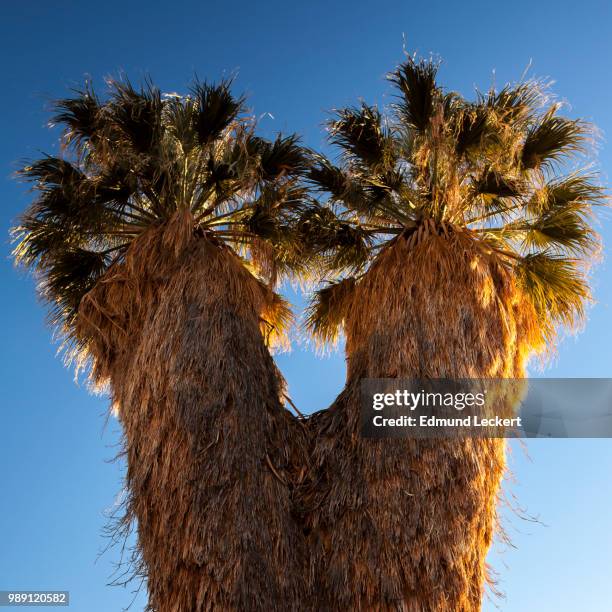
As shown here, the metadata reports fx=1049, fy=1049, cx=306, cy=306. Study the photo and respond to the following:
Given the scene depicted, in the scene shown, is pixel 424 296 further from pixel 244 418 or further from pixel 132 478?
pixel 132 478

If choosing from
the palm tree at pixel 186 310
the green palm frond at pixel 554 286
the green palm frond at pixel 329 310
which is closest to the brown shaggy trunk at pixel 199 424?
the palm tree at pixel 186 310

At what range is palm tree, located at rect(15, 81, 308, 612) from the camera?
12.8 meters

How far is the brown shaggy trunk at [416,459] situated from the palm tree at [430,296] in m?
0.02

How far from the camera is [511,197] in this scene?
47.7ft

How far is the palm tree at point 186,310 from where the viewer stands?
1278 cm

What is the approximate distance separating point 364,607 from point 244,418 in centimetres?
278

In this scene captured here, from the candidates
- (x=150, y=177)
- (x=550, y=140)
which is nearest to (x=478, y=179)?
(x=550, y=140)

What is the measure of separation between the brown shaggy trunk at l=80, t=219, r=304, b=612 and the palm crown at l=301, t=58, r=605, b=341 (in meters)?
2.28

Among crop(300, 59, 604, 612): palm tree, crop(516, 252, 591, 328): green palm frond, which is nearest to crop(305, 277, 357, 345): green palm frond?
crop(300, 59, 604, 612): palm tree

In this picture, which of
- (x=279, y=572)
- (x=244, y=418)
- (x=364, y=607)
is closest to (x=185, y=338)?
(x=244, y=418)

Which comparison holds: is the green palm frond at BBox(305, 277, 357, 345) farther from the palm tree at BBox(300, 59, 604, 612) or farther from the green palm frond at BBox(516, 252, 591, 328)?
the green palm frond at BBox(516, 252, 591, 328)

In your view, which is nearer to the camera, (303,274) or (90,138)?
(90,138)

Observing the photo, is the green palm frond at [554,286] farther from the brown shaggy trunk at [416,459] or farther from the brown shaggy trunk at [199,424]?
the brown shaggy trunk at [199,424]

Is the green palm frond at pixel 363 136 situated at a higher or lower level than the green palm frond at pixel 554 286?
higher
